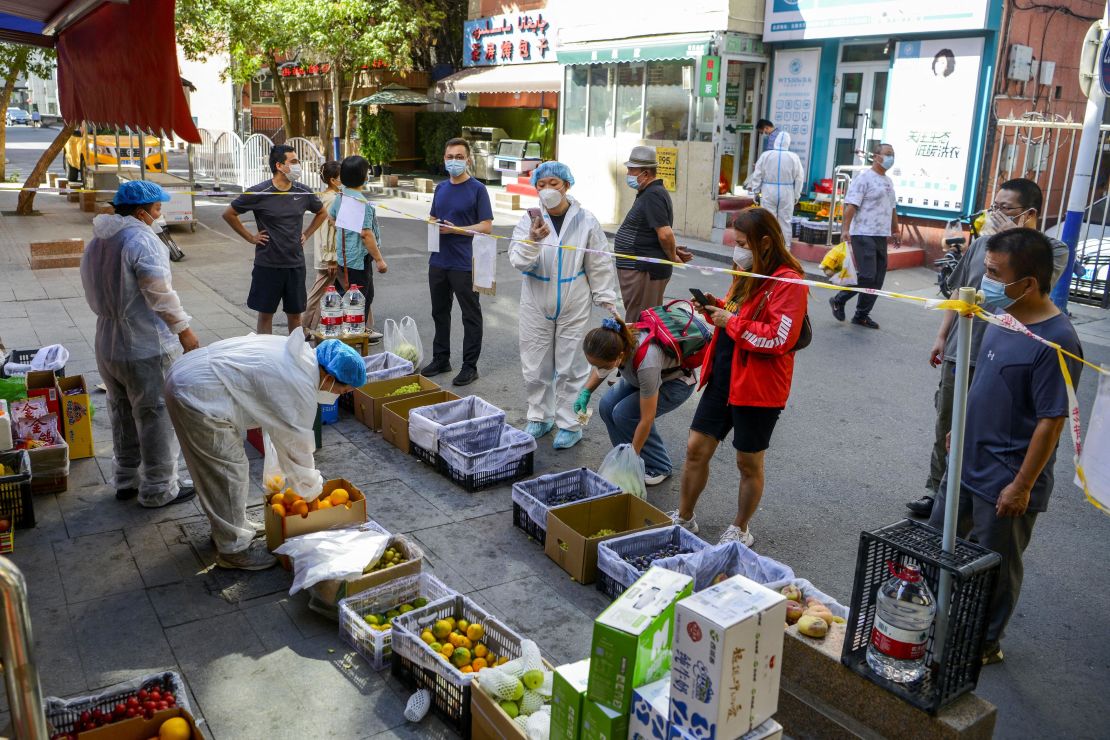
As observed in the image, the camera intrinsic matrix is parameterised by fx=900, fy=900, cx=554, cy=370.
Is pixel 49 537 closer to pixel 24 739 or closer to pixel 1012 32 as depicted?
pixel 24 739

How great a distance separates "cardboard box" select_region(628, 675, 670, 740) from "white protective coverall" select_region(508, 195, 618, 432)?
3.79 meters

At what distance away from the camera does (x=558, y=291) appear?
6.49 metres

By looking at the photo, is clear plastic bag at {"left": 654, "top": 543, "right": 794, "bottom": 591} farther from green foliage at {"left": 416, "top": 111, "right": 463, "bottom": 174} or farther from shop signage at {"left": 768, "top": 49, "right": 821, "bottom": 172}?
green foliage at {"left": 416, "top": 111, "right": 463, "bottom": 174}

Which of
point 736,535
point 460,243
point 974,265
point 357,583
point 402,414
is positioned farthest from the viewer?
point 460,243

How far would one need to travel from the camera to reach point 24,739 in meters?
1.68

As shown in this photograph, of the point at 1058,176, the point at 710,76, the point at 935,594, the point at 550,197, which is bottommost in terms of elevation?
the point at 935,594

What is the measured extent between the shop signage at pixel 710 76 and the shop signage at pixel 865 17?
3.90 feet

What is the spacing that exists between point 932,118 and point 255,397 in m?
12.2

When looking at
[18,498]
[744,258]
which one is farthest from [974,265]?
[18,498]

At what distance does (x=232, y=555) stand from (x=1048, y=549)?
461 centimetres

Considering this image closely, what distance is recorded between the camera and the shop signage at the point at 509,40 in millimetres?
21859

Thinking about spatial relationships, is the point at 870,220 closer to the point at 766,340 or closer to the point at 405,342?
the point at 405,342

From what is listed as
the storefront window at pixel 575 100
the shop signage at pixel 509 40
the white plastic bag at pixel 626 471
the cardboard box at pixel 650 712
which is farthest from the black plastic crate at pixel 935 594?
the shop signage at pixel 509 40

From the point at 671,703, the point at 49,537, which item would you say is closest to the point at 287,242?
the point at 49,537
